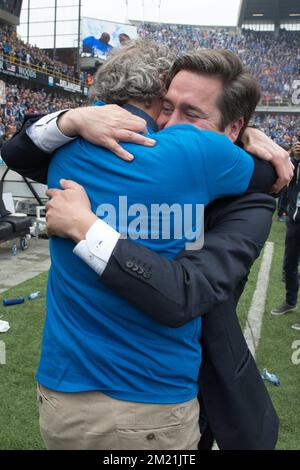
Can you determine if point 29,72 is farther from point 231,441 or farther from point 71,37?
point 231,441

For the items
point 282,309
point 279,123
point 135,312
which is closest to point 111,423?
point 135,312

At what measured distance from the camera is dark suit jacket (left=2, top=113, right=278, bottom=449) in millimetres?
1075

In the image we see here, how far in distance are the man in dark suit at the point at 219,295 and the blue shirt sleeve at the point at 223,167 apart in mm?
70

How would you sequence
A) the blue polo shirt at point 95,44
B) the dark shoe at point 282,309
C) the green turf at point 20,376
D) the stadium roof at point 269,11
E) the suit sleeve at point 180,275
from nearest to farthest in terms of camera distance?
the suit sleeve at point 180,275 → the green turf at point 20,376 → the dark shoe at point 282,309 → the blue polo shirt at point 95,44 → the stadium roof at point 269,11

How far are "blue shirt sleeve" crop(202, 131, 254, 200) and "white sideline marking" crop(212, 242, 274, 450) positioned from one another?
3.26 meters

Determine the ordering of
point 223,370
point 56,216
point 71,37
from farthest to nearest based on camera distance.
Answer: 1. point 71,37
2. point 223,370
3. point 56,216

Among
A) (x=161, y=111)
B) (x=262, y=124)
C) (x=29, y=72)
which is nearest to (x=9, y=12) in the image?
(x=29, y=72)

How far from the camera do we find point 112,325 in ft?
3.84

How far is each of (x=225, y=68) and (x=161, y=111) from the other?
0.22m

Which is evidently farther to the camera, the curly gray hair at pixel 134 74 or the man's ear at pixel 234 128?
the man's ear at pixel 234 128

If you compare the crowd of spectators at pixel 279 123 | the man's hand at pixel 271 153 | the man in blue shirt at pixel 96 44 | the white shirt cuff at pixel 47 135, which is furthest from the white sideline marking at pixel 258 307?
the man in blue shirt at pixel 96 44

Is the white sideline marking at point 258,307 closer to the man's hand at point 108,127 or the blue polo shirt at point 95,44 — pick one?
the man's hand at point 108,127

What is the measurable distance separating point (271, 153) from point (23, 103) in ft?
93.3

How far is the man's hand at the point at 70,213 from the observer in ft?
3.75
